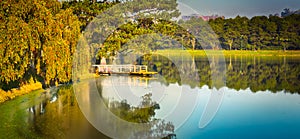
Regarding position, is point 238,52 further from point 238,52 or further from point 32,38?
point 32,38

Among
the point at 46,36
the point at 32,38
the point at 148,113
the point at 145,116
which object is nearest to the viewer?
the point at 145,116

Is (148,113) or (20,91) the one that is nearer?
(148,113)

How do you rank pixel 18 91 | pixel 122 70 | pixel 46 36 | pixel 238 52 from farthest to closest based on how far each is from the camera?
pixel 238 52
pixel 122 70
pixel 18 91
pixel 46 36

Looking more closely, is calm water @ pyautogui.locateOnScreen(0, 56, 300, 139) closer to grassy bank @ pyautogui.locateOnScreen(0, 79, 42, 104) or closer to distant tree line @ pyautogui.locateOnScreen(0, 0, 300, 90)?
grassy bank @ pyautogui.locateOnScreen(0, 79, 42, 104)

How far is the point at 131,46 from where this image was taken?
28.3 metres

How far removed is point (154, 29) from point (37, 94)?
17162 mm

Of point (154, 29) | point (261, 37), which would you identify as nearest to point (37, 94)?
point (154, 29)

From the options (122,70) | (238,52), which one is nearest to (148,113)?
(122,70)

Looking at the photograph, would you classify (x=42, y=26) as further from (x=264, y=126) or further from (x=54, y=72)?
(x=264, y=126)

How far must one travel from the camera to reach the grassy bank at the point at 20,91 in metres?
13.0

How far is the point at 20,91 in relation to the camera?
567 inches

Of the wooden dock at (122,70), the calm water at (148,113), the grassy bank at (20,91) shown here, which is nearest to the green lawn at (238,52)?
the wooden dock at (122,70)

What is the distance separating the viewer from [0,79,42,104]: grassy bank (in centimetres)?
1300

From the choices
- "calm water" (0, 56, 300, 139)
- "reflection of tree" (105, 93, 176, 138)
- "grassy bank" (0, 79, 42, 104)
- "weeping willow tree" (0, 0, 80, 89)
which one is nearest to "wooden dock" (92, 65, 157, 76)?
"calm water" (0, 56, 300, 139)
